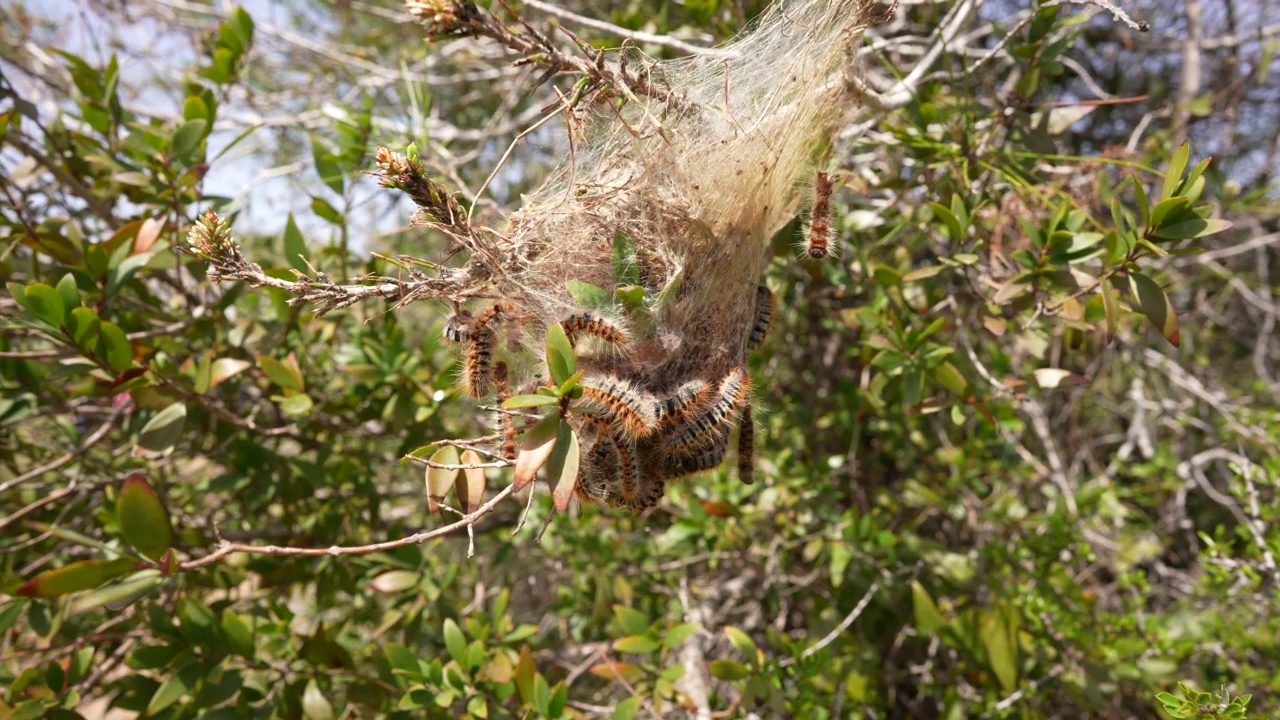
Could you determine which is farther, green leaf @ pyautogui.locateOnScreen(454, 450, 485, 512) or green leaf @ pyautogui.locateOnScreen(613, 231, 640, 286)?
green leaf @ pyautogui.locateOnScreen(613, 231, 640, 286)

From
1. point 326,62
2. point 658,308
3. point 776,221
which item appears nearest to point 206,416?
point 658,308

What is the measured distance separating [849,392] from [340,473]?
2090 mm

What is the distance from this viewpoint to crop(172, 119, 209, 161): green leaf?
2.27 meters

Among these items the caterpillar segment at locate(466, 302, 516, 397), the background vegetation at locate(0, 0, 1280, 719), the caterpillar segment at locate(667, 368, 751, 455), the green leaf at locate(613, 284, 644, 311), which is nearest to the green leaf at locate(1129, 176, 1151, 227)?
the background vegetation at locate(0, 0, 1280, 719)

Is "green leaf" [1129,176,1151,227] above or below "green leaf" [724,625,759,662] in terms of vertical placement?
above

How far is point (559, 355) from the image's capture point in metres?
1.31

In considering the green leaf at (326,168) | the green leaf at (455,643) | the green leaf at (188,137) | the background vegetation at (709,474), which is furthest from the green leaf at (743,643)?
the green leaf at (188,137)

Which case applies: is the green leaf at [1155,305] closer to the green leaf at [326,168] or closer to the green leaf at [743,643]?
the green leaf at [743,643]

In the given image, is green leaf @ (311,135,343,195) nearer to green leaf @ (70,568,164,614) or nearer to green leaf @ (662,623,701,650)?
green leaf @ (70,568,164,614)

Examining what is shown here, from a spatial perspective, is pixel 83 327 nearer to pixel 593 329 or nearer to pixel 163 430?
pixel 163 430

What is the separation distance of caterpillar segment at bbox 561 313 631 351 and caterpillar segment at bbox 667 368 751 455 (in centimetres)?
25

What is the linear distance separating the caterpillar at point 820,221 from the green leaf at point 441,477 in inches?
39.8

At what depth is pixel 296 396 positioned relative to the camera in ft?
7.70

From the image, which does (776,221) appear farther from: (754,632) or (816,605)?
(754,632)
